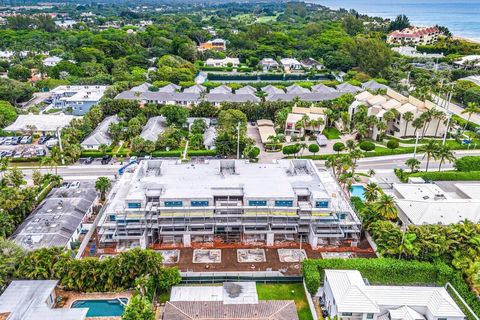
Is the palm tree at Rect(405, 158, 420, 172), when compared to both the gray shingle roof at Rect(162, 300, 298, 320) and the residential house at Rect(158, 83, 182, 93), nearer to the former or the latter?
the gray shingle roof at Rect(162, 300, 298, 320)

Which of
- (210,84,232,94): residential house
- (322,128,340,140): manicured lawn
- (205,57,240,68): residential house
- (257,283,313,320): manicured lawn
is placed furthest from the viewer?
(205,57,240,68): residential house

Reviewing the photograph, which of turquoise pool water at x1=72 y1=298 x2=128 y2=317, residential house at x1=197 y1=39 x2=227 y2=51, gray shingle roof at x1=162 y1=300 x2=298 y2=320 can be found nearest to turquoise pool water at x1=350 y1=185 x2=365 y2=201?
gray shingle roof at x1=162 y1=300 x2=298 y2=320

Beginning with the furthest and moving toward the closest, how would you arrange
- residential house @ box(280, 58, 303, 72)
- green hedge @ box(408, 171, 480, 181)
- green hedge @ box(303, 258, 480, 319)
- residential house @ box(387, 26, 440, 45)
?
residential house @ box(387, 26, 440, 45), residential house @ box(280, 58, 303, 72), green hedge @ box(408, 171, 480, 181), green hedge @ box(303, 258, 480, 319)

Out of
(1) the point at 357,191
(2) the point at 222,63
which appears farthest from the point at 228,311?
(2) the point at 222,63

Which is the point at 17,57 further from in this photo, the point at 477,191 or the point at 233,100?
the point at 477,191

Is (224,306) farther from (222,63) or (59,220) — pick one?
(222,63)

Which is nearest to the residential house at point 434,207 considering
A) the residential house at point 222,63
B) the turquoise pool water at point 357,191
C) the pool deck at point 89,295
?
the turquoise pool water at point 357,191

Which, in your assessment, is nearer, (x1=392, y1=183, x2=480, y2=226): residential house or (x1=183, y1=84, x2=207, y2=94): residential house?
(x1=392, y1=183, x2=480, y2=226): residential house
